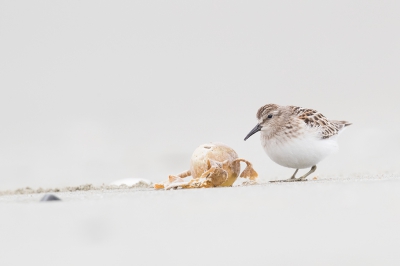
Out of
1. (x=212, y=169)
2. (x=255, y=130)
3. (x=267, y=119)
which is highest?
(x=267, y=119)

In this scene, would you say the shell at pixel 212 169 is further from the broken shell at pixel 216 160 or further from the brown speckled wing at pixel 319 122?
the brown speckled wing at pixel 319 122

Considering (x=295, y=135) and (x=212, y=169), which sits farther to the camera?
(x=295, y=135)

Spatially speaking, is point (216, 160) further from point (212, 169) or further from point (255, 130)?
point (255, 130)

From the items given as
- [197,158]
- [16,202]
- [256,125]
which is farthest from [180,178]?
[16,202]

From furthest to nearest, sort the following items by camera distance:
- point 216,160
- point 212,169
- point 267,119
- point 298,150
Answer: point 267,119
point 298,150
point 216,160
point 212,169

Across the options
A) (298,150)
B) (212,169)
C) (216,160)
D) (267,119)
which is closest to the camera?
(212,169)

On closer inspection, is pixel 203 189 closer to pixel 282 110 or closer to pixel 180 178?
pixel 180 178

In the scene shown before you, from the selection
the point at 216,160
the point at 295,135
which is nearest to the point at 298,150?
the point at 295,135
